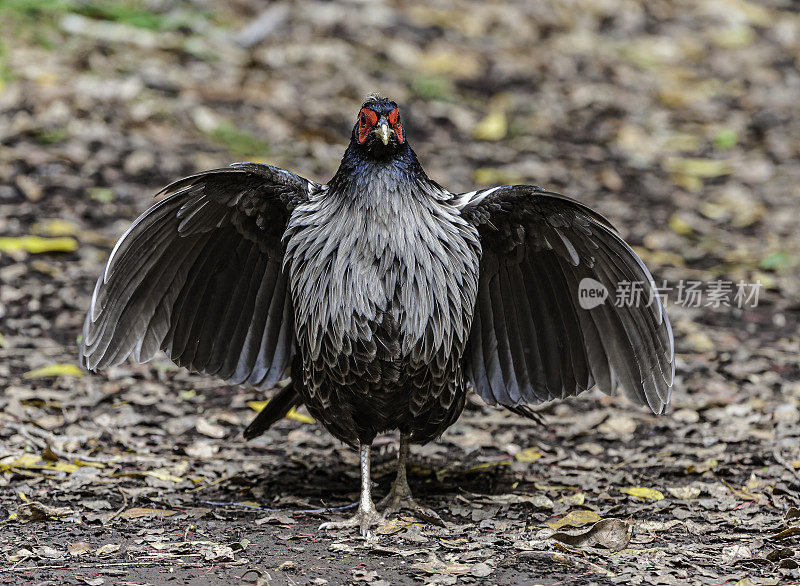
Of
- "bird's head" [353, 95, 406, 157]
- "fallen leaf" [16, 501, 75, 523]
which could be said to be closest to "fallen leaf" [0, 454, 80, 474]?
"fallen leaf" [16, 501, 75, 523]

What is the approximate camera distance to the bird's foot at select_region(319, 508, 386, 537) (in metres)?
4.62

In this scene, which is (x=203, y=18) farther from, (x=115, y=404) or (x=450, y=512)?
(x=450, y=512)

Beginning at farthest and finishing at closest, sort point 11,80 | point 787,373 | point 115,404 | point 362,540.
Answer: point 11,80 < point 787,373 < point 115,404 < point 362,540

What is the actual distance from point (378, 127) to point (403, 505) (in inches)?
73.4

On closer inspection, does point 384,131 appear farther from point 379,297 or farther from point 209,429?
point 209,429

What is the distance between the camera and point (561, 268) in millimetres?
4848

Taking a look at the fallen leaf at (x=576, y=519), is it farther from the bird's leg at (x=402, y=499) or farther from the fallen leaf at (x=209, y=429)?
the fallen leaf at (x=209, y=429)

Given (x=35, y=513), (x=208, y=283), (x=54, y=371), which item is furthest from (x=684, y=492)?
(x=54, y=371)

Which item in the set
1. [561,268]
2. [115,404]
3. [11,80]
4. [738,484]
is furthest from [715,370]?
[11,80]

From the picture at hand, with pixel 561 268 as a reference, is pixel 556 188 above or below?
above

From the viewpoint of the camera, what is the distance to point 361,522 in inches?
183

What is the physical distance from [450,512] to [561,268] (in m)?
1.33

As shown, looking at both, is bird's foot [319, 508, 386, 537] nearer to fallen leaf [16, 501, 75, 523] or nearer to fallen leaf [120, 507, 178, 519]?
fallen leaf [120, 507, 178, 519]

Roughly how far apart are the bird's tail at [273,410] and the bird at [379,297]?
1.0 inches
